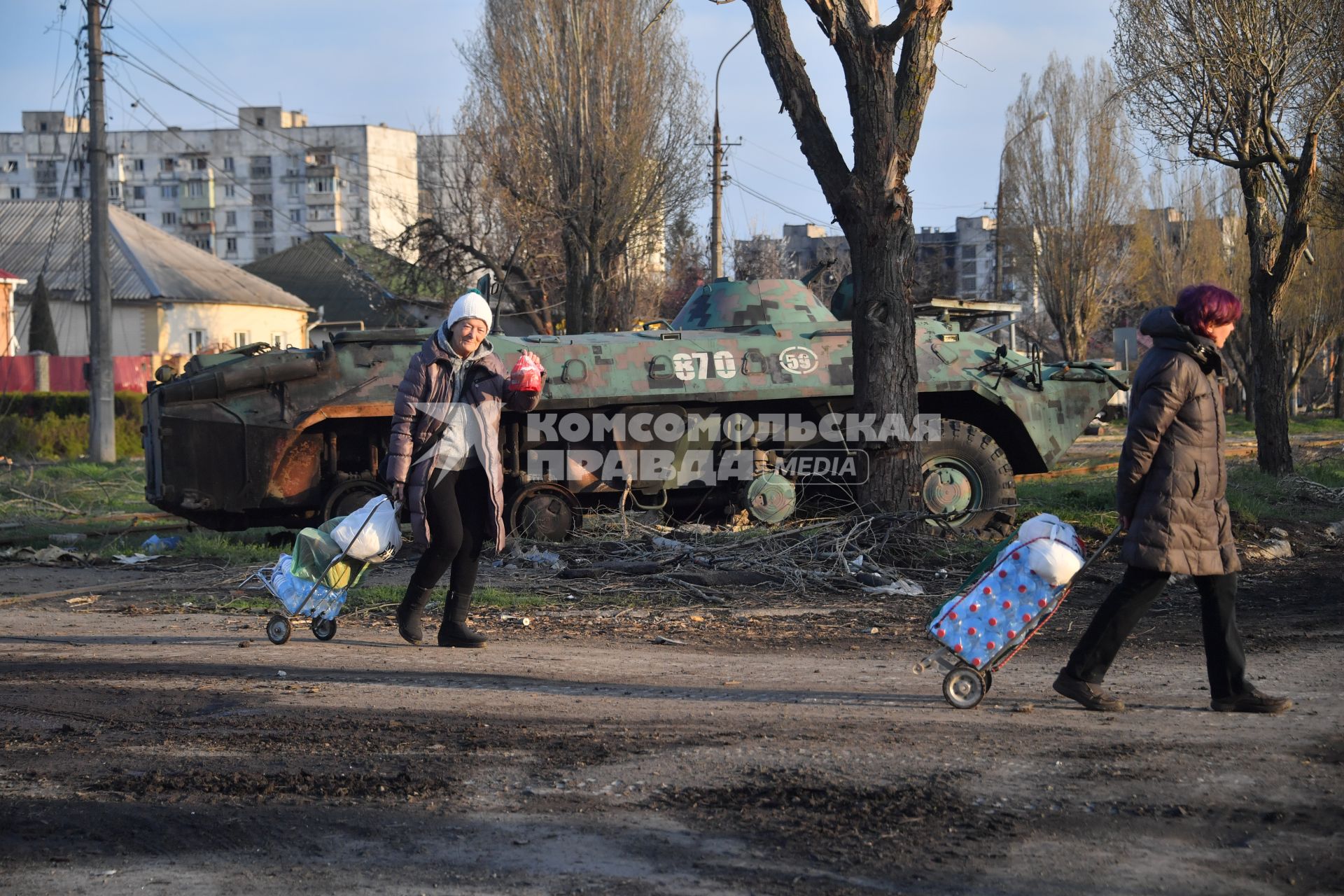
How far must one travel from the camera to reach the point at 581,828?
3.83 m

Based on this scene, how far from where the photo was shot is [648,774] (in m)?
4.38

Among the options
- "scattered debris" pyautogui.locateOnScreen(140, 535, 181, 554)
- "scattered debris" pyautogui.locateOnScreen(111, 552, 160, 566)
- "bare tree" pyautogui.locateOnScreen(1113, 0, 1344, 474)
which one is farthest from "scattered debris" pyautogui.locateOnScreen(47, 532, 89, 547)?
"bare tree" pyautogui.locateOnScreen(1113, 0, 1344, 474)

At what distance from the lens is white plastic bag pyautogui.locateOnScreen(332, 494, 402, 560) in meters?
6.71

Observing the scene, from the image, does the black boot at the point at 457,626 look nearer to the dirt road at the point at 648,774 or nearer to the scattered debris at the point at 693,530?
the dirt road at the point at 648,774

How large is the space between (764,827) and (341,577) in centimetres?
367

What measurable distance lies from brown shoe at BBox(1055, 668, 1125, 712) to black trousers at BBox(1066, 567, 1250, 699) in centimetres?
3

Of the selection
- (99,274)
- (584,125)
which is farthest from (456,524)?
(584,125)

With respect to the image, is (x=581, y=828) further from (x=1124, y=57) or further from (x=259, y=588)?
(x=1124, y=57)

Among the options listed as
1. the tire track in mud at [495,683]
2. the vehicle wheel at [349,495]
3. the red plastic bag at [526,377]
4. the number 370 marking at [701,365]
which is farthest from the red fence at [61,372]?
the red plastic bag at [526,377]

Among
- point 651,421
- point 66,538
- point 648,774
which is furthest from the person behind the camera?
point 651,421

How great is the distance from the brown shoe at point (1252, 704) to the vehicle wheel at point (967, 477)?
23.3ft

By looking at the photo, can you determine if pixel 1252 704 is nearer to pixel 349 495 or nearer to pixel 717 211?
pixel 349 495

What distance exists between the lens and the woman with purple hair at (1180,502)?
16.4 feet

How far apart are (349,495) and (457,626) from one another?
5.18 metres
